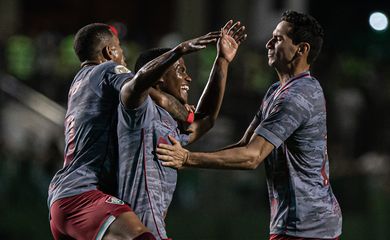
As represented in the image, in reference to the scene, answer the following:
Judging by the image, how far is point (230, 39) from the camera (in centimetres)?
671

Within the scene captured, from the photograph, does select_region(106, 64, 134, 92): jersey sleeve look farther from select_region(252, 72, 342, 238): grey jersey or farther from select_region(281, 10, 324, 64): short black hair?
select_region(281, 10, 324, 64): short black hair

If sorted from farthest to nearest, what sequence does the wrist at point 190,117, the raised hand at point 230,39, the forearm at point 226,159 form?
1. the raised hand at point 230,39
2. the wrist at point 190,117
3. the forearm at point 226,159

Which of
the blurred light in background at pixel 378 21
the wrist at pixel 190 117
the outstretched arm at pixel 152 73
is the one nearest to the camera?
the outstretched arm at pixel 152 73

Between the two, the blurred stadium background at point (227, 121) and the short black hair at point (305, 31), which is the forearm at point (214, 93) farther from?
the blurred stadium background at point (227, 121)

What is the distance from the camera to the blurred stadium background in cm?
1057

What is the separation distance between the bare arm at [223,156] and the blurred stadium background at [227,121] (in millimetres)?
4447

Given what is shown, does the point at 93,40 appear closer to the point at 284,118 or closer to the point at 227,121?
the point at 284,118

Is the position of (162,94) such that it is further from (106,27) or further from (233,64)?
(233,64)

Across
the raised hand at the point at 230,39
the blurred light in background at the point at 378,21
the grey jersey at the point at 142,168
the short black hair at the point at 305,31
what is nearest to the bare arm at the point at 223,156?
the grey jersey at the point at 142,168

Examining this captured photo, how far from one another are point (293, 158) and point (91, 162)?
1.25m

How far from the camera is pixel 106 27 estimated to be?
643cm

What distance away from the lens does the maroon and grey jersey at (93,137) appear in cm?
601

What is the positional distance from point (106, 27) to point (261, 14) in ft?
23.4

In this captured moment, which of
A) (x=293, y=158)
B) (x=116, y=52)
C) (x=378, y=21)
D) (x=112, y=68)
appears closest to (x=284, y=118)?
(x=293, y=158)
